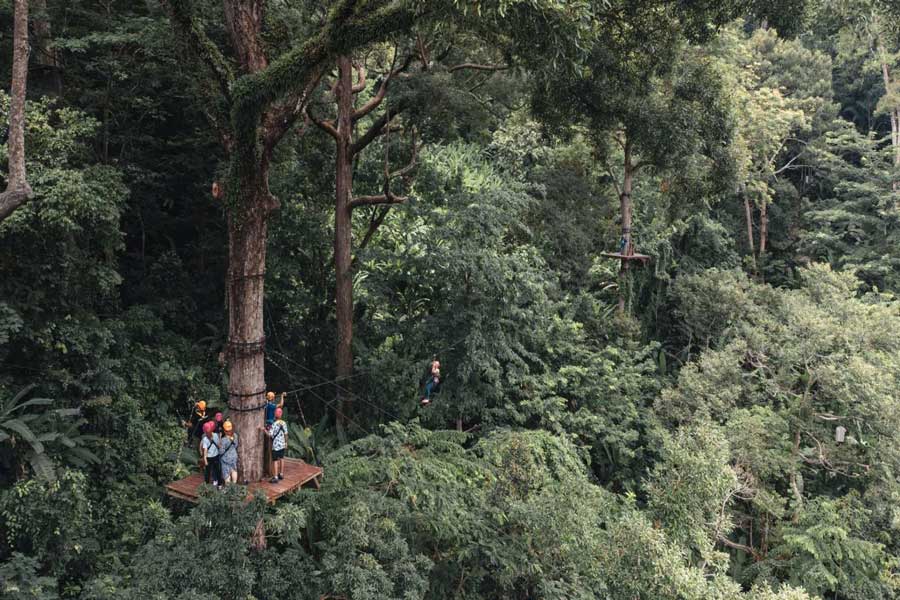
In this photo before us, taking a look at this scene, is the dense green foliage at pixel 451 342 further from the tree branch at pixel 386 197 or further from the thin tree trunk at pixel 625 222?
the thin tree trunk at pixel 625 222

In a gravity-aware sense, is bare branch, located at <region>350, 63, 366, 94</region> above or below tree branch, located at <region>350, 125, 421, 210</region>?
above

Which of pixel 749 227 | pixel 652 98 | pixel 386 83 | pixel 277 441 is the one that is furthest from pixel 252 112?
pixel 749 227

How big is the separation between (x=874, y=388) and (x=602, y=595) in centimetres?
712

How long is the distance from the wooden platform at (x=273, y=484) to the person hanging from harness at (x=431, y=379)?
3.11 meters

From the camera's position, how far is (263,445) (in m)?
7.58

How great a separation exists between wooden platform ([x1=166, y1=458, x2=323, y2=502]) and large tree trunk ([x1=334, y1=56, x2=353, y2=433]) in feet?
12.5

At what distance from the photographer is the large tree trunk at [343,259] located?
1180 cm

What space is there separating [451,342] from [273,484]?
474 centimetres

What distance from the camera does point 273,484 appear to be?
7.39m

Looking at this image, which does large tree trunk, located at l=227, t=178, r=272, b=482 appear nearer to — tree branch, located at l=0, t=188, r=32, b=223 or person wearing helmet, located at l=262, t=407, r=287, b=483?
person wearing helmet, located at l=262, t=407, r=287, b=483

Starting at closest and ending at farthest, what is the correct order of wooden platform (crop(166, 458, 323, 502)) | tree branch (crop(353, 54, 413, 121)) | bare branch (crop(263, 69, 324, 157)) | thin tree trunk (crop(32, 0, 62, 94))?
1. bare branch (crop(263, 69, 324, 157))
2. wooden platform (crop(166, 458, 323, 502))
3. thin tree trunk (crop(32, 0, 62, 94))
4. tree branch (crop(353, 54, 413, 121))

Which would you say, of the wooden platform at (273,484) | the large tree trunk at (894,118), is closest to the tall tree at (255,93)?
the wooden platform at (273,484)

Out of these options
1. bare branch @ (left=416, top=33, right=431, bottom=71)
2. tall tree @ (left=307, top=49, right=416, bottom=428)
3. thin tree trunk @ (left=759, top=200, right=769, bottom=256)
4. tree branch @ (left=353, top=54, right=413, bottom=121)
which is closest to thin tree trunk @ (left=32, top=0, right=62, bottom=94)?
tall tree @ (left=307, top=49, right=416, bottom=428)

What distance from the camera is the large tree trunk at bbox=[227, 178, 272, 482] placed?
7184mm
